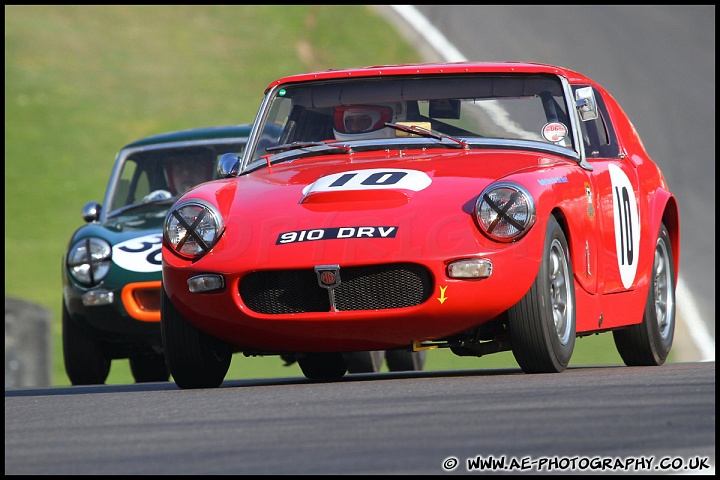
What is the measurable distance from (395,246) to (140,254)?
369cm

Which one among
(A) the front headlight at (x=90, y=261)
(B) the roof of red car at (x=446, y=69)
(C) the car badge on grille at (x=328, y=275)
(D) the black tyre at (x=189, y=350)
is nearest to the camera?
(C) the car badge on grille at (x=328, y=275)

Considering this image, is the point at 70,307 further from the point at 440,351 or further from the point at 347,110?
the point at 440,351

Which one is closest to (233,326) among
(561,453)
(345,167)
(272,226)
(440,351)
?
(272,226)

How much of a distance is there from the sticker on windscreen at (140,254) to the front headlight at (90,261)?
0.08 meters

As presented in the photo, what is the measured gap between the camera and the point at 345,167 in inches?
290

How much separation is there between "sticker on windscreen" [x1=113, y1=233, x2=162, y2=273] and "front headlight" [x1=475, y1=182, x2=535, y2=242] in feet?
12.1

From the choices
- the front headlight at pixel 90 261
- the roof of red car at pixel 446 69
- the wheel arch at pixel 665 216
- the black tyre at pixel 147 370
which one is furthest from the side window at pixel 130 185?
the wheel arch at pixel 665 216

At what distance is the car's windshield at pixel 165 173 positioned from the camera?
1125cm

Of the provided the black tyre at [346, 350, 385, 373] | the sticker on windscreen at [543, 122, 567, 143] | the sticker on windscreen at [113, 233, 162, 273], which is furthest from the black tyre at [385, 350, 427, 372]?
the sticker on windscreen at [543, 122, 567, 143]

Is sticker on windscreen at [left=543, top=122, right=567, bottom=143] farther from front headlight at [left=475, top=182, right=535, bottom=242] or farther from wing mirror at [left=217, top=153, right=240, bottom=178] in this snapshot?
wing mirror at [left=217, top=153, right=240, bottom=178]

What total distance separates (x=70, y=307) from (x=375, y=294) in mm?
4044

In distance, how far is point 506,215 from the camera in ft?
21.8

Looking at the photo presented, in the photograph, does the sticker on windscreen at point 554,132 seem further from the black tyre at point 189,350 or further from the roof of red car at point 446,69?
the black tyre at point 189,350

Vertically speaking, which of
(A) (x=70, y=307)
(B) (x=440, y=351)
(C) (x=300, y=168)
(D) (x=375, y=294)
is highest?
(C) (x=300, y=168)
